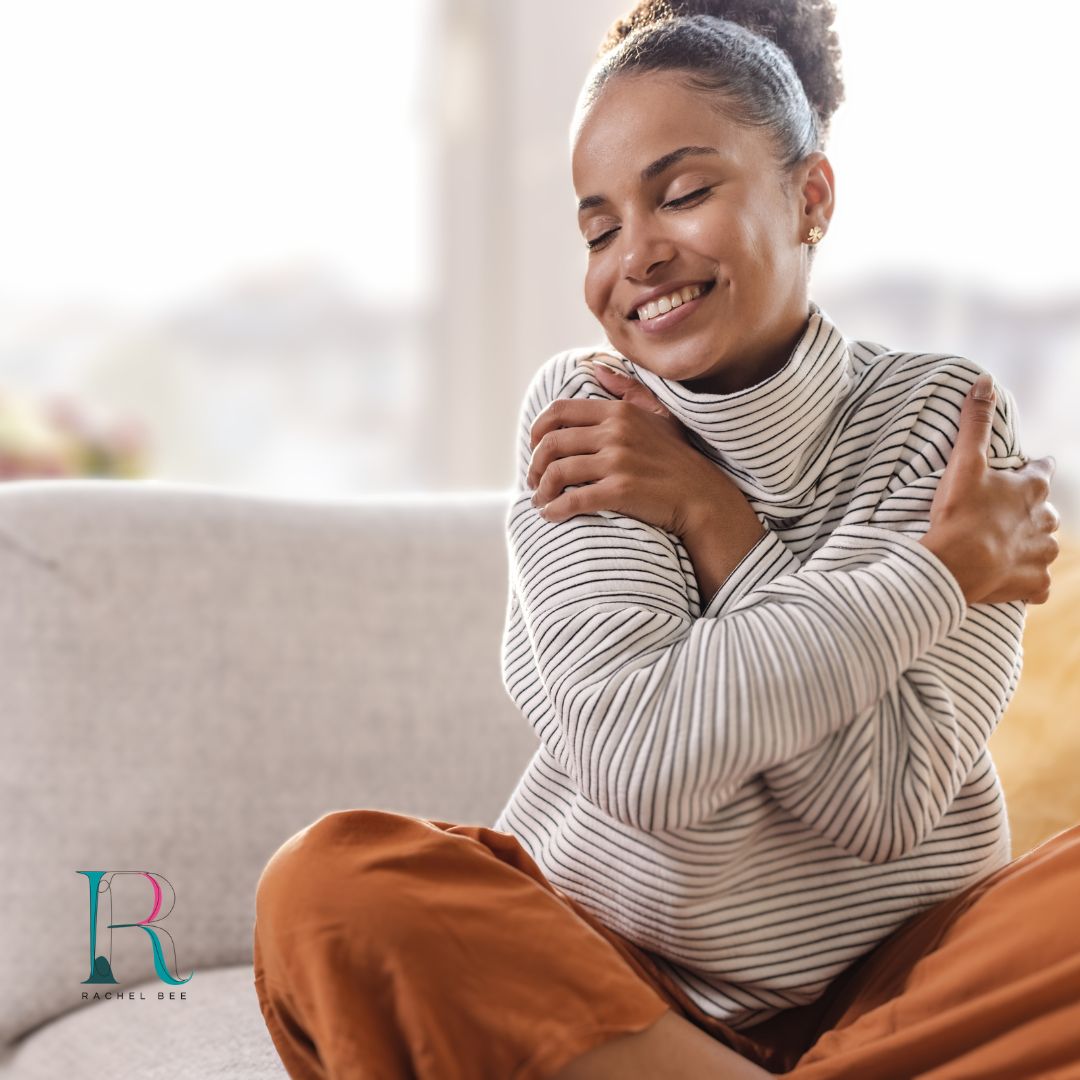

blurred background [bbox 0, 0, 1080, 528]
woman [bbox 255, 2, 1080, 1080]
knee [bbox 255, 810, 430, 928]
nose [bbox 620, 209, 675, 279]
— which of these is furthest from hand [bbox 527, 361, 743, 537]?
blurred background [bbox 0, 0, 1080, 528]

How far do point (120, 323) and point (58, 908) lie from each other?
145cm

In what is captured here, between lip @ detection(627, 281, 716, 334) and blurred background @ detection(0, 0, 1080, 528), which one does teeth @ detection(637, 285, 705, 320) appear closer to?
lip @ detection(627, 281, 716, 334)

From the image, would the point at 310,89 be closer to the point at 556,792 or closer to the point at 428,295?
the point at 428,295

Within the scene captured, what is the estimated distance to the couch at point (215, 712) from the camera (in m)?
1.33

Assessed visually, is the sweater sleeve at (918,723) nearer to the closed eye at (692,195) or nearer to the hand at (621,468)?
the hand at (621,468)

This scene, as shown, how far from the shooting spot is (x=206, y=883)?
1.38 meters

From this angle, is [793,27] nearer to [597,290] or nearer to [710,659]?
[597,290]

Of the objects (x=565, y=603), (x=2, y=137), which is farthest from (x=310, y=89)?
(x=565, y=603)

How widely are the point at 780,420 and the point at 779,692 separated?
253mm

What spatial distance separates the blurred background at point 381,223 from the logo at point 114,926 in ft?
3.64

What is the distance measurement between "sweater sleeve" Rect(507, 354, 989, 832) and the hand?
31 millimetres

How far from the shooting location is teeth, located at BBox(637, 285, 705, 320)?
103cm

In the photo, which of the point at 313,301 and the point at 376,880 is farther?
the point at 313,301

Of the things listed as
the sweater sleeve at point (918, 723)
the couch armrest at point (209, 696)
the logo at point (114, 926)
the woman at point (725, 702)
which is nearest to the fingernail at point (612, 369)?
the woman at point (725, 702)
